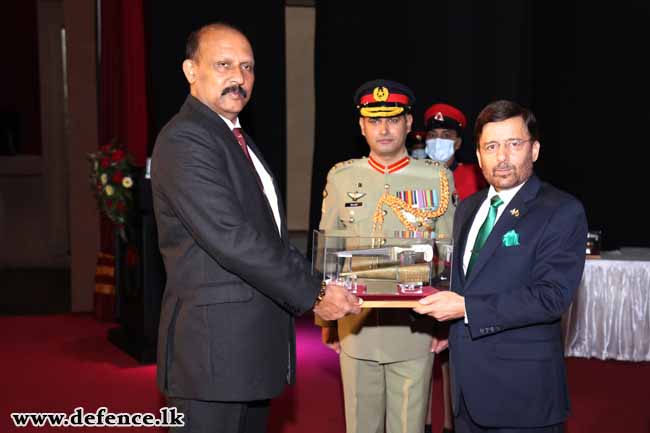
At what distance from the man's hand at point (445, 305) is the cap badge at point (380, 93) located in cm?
88

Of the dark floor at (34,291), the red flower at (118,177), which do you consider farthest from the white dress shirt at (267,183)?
the dark floor at (34,291)

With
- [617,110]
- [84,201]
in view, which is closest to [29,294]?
[84,201]

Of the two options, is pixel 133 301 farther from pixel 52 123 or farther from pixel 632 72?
pixel 52 123

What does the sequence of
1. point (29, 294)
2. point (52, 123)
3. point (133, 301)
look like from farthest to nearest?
1. point (52, 123)
2. point (29, 294)
3. point (133, 301)

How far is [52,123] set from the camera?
32.4 feet

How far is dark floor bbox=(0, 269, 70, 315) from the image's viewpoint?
745 centimetres

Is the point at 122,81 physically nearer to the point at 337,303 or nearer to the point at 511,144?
the point at 337,303

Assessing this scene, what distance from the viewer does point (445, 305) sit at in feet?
7.47

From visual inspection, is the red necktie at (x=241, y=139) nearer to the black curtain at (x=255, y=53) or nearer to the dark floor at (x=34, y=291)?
the black curtain at (x=255, y=53)

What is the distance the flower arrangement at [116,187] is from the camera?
5.88 metres

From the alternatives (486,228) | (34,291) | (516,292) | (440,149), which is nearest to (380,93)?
(486,228)

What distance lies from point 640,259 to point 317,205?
7.49 ft

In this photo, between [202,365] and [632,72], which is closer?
[202,365]

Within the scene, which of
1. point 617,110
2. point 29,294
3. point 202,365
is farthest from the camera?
point 29,294
